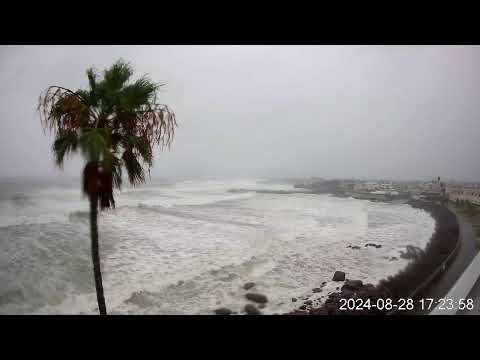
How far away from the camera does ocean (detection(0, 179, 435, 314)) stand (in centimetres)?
319

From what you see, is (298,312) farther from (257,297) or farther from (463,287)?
(463,287)

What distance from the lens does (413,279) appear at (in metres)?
3.45

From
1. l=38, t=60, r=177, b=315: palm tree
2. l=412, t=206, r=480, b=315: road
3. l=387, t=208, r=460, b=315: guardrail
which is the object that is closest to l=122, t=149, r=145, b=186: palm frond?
l=38, t=60, r=177, b=315: palm tree

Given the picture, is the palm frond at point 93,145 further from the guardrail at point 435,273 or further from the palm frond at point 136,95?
the guardrail at point 435,273

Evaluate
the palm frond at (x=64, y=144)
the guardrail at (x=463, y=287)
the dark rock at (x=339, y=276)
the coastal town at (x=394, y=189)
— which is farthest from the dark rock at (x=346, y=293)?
the palm frond at (x=64, y=144)

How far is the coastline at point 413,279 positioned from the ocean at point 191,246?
0.14 m

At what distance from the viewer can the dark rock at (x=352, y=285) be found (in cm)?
330

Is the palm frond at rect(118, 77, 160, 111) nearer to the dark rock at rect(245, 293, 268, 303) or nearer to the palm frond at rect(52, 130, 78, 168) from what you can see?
the palm frond at rect(52, 130, 78, 168)

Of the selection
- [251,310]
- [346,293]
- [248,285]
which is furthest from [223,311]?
[346,293]

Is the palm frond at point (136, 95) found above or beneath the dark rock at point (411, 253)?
above

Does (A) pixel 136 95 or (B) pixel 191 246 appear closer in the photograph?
(A) pixel 136 95

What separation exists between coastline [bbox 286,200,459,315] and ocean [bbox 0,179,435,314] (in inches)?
5.4

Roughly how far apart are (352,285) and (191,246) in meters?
3.04
